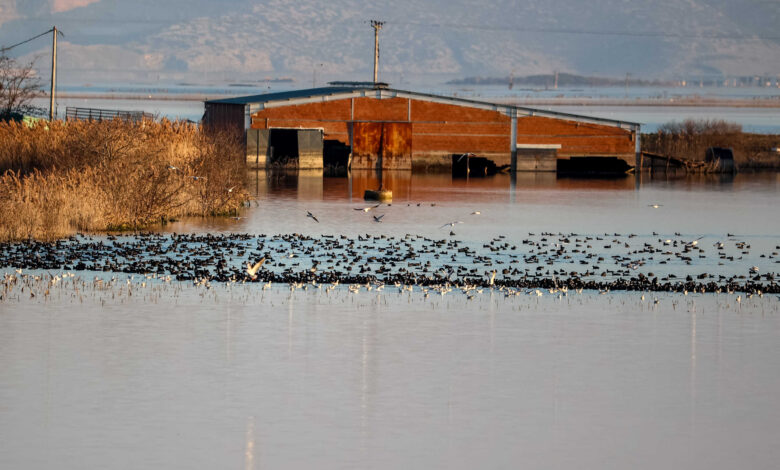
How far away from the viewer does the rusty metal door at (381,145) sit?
7300cm

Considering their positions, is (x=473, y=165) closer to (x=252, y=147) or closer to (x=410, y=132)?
(x=410, y=132)

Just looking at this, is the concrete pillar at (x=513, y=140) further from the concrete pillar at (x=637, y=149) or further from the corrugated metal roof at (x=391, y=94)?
the concrete pillar at (x=637, y=149)

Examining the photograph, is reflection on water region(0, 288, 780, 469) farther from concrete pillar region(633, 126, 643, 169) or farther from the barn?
concrete pillar region(633, 126, 643, 169)

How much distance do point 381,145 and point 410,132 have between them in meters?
1.86

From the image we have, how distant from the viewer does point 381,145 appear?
240ft

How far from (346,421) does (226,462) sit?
2.06m

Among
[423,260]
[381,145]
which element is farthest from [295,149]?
[423,260]

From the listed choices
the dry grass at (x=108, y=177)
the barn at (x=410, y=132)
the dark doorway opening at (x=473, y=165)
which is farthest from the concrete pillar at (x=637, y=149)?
the dry grass at (x=108, y=177)

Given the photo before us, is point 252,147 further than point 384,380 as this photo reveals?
Yes

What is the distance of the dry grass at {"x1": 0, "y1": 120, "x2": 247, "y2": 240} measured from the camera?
33.0m

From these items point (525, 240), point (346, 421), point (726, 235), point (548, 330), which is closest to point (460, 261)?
point (525, 240)

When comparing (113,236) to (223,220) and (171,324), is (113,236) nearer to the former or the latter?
(223,220)

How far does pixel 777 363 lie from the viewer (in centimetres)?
1825

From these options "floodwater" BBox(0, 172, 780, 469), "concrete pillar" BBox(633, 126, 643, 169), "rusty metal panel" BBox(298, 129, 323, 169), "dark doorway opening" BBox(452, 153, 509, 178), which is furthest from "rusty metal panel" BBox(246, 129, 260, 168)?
"floodwater" BBox(0, 172, 780, 469)
